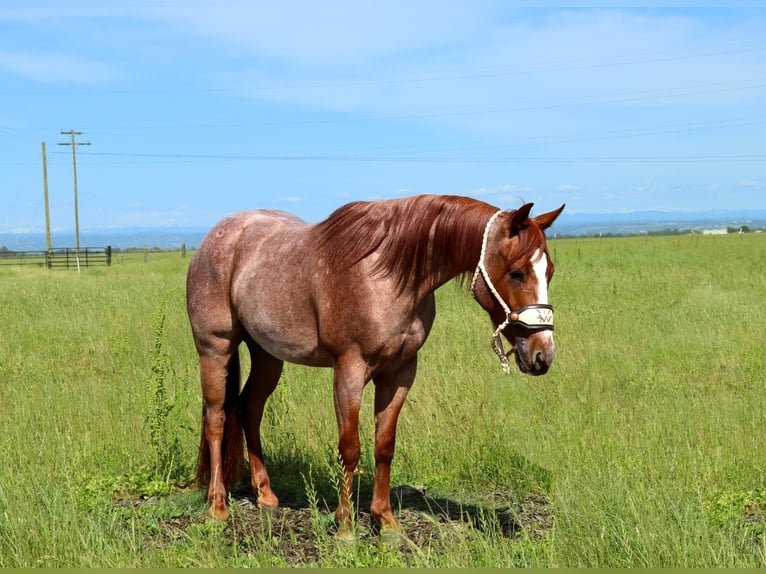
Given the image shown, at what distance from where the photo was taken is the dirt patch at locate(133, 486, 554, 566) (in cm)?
457

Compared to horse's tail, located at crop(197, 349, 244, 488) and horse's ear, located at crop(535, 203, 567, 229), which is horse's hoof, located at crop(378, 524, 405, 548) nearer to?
horse's tail, located at crop(197, 349, 244, 488)

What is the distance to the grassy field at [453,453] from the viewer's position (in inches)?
165

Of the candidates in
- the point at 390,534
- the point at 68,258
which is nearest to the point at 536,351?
the point at 390,534

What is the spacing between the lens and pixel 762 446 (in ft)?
20.9

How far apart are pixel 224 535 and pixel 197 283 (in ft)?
5.85

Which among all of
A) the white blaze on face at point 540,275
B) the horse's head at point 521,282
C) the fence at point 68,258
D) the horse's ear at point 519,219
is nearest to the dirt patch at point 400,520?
the horse's head at point 521,282

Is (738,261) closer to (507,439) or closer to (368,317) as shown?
(507,439)

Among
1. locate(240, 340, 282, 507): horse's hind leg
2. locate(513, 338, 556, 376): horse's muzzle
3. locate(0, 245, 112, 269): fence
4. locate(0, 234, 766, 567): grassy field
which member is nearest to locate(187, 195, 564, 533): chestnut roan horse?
locate(513, 338, 556, 376): horse's muzzle

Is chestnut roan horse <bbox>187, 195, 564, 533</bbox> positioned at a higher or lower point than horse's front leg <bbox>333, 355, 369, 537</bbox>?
higher

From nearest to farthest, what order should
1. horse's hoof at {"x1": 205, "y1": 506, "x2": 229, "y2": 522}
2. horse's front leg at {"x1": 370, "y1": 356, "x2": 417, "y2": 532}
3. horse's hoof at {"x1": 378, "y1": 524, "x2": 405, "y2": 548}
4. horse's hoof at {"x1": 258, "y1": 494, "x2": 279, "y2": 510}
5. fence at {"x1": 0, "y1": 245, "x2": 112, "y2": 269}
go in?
horse's hoof at {"x1": 378, "y1": 524, "x2": 405, "y2": 548} < horse's front leg at {"x1": 370, "y1": 356, "x2": 417, "y2": 532} < horse's hoof at {"x1": 205, "y1": 506, "x2": 229, "y2": 522} < horse's hoof at {"x1": 258, "y1": 494, "x2": 279, "y2": 510} < fence at {"x1": 0, "y1": 245, "x2": 112, "y2": 269}

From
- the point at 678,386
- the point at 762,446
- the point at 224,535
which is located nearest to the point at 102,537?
the point at 224,535

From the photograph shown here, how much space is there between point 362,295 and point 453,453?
2203 mm

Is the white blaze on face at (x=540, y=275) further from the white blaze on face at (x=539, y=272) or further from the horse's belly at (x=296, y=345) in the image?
the horse's belly at (x=296, y=345)

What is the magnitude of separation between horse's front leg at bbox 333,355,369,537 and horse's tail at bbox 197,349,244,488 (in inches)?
53.5
